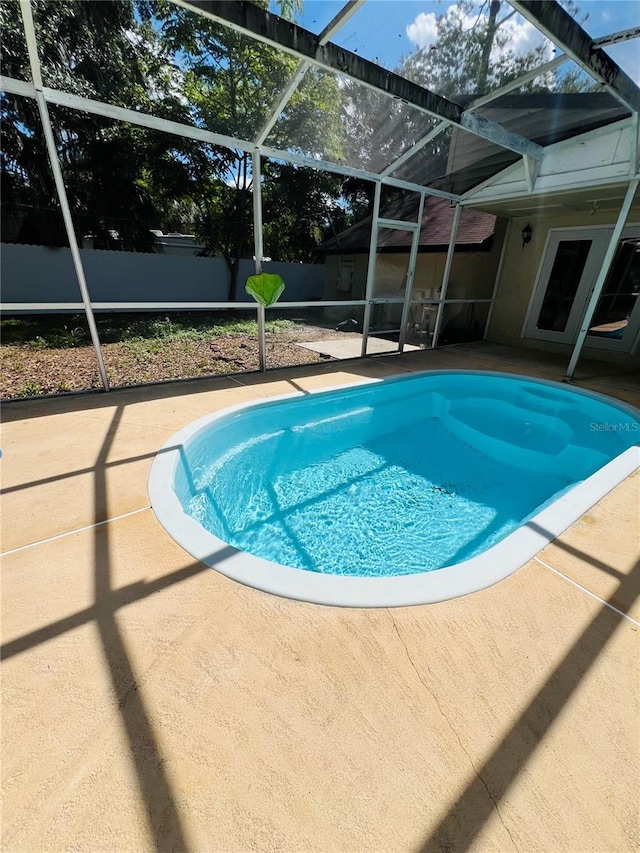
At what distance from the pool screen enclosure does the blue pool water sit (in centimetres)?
127

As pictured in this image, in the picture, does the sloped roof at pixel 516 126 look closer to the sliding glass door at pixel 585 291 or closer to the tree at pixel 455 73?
the tree at pixel 455 73

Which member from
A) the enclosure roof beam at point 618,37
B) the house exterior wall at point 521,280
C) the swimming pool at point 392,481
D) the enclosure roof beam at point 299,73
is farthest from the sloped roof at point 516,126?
the swimming pool at point 392,481

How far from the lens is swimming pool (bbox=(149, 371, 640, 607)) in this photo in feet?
6.15

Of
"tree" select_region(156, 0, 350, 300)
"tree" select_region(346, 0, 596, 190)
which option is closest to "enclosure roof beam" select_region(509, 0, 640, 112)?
"tree" select_region(346, 0, 596, 190)

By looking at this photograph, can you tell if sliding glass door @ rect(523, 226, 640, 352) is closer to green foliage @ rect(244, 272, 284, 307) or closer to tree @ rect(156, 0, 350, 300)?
tree @ rect(156, 0, 350, 300)

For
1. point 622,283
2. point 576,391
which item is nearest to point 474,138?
point 576,391

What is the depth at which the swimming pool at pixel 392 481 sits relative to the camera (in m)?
1.88

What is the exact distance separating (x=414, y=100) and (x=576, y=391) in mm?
3890

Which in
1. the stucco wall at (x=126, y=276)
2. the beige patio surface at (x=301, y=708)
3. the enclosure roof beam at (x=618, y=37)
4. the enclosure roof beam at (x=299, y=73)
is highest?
the enclosure roof beam at (x=618, y=37)

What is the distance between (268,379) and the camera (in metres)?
4.72

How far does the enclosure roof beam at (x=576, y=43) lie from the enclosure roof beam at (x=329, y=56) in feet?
3.77

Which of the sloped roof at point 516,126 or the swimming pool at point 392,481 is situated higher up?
the sloped roof at point 516,126

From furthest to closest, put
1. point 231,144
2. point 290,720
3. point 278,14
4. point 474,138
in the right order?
point 474,138 → point 231,144 → point 278,14 → point 290,720

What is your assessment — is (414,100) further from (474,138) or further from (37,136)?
(37,136)
